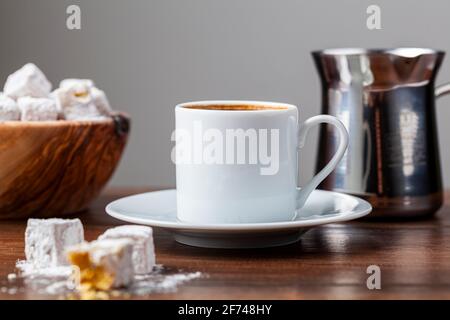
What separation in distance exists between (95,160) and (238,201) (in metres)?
0.29

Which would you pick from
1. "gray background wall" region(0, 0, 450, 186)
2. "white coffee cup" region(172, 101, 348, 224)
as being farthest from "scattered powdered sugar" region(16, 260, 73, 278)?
"gray background wall" region(0, 0, 450, 186)

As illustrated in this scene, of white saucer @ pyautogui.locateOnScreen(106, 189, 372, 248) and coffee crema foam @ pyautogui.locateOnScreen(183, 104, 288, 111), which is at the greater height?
coffee crema foam @ pyautogui.locateOnScreen(183, 104, 288, 111)

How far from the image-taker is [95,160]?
3.47 feet

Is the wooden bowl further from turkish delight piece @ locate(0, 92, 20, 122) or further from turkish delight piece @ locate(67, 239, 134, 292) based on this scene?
turkish delight piece @ locate(67, 239, 134, 292)

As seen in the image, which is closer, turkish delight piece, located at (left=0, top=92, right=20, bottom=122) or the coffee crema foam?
the coffee crema foam

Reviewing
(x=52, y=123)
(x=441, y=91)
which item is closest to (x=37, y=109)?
(x=52, y=123)

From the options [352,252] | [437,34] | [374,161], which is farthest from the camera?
[437,34]

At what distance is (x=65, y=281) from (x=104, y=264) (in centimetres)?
7

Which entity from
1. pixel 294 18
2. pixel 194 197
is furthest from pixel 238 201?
pixel 294 18

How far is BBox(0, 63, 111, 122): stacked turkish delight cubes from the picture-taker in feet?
3.36

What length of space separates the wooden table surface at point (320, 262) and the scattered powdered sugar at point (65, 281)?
11 mm

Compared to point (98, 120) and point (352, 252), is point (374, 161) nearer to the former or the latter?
point (352, 252)

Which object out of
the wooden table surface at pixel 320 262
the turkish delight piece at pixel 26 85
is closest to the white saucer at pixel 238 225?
the wooden table surface at pixel 320 262

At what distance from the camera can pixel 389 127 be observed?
998 millimetres
